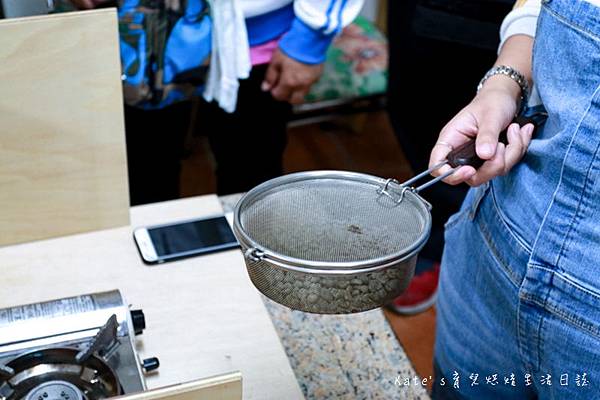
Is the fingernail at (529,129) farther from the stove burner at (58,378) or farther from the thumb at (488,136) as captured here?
the stove burner at (58,378)

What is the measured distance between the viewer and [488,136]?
733 millimetres

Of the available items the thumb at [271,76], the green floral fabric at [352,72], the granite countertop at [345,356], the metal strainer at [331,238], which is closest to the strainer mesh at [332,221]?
the metal strainer at [331,238]

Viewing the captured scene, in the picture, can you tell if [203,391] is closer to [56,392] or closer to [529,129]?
[56,392]

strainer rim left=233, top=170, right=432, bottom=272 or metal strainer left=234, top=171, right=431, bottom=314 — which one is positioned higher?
strainer rim left=233, top=170, right=432, bottom=272

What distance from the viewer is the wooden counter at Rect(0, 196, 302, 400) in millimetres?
814

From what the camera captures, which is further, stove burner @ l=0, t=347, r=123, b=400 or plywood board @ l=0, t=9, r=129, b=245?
plywood board @ l=0, t=9, r=129, b=245

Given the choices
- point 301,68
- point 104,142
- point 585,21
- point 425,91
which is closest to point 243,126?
point 301,68

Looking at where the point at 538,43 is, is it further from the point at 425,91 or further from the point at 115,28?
the point at 425,91

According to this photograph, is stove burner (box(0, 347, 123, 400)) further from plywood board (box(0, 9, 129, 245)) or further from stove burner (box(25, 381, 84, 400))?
plywood board (box(0, 9, 129, 245))

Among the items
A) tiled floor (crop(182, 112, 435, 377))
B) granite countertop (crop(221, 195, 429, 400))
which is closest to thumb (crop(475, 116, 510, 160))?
granite countertop (crop(221, 195, 429, 400))

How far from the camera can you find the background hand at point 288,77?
156 cm

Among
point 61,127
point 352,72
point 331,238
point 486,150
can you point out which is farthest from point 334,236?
point 352,72

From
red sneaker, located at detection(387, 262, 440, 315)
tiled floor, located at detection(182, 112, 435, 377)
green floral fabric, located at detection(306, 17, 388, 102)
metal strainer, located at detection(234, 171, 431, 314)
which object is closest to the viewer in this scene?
metal strainer, located at detection(234, 171, 431, 314)

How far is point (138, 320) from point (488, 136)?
0.39m
